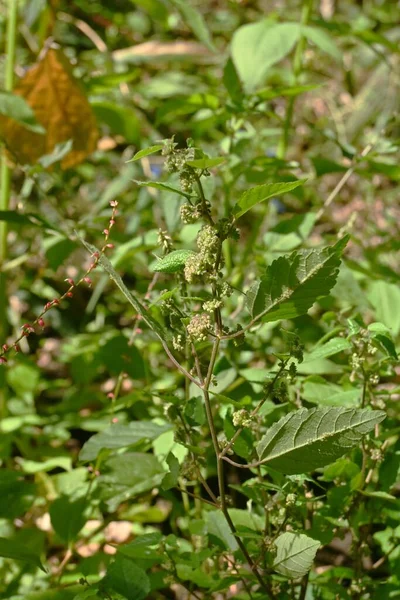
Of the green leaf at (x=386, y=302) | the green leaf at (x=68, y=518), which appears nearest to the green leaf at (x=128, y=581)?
the green leaf at (x=68, y=518)

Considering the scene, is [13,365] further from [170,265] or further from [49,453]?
[170,265]

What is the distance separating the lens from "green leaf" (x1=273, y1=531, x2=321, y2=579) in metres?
0.78

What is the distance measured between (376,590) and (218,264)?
56 centimetres

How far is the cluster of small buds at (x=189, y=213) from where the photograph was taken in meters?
0.73

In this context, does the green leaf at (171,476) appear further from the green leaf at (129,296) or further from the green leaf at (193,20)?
the green leaf at (193,20)

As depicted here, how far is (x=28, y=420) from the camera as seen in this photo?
1.55m

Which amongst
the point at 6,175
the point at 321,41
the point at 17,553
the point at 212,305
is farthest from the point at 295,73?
the point at 17,553

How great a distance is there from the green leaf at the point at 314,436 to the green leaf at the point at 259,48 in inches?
34.5

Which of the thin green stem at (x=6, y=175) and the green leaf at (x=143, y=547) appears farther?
the thin green stem at (x=6, y=175)

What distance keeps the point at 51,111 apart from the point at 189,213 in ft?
3.79

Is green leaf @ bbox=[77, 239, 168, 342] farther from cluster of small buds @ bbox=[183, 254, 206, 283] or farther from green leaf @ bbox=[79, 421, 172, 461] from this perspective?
green leaf @ bbox=[79, 421, 172, 461]

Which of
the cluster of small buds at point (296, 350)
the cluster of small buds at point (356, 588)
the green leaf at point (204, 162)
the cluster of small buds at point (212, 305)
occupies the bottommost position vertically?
the cluster of small buds at point (356, 588)

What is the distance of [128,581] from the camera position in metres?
0.84

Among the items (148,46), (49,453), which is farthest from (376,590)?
(148,46)
